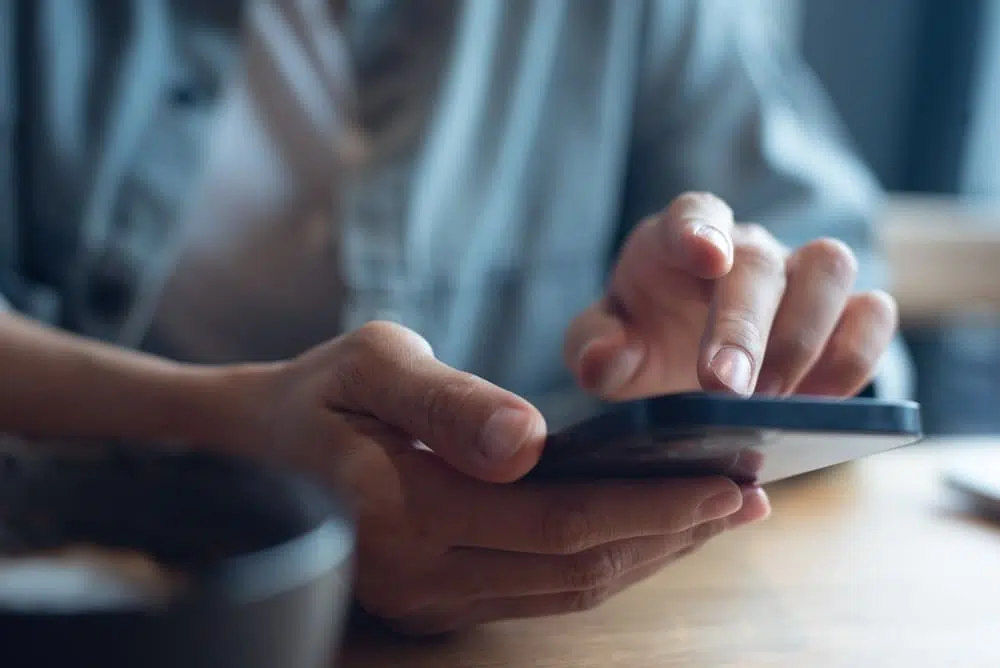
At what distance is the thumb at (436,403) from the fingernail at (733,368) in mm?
→ 73

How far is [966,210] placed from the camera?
1.46 meters

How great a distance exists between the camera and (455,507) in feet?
1.15

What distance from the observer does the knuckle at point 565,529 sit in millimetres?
339

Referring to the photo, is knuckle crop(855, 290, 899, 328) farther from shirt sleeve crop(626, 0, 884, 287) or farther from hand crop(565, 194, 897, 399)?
shirt sleeve crop(626, 0, 884, 287)

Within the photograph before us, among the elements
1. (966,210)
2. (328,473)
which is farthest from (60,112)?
(966,210)

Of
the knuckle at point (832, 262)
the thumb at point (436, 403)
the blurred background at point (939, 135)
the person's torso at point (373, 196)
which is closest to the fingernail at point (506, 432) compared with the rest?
the thumb at point (436, 403)

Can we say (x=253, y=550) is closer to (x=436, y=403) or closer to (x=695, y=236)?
(x=436, y=403)

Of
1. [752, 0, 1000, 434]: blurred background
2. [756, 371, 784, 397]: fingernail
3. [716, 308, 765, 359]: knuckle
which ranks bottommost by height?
[752, 0, 1000, 434]: blurred background

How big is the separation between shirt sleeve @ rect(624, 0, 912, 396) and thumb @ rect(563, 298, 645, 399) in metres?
0.30

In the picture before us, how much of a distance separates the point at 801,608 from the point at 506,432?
173 millimetres

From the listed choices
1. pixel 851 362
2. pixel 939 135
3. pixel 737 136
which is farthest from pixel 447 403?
pixel 939 135

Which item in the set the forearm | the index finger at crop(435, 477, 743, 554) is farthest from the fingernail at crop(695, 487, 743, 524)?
the forearm

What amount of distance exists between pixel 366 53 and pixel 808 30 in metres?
0.95

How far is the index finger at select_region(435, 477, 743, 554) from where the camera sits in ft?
1.06
